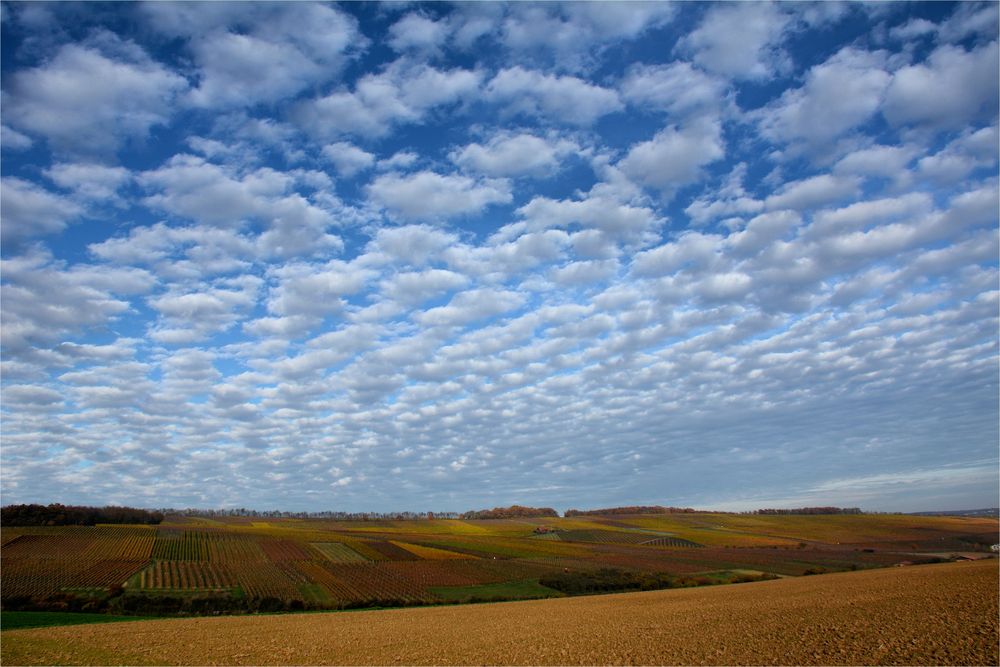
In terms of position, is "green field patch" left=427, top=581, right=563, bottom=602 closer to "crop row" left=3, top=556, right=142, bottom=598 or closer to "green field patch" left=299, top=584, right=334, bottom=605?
"green field patch" left=299, top=584, right=334, bottom=605

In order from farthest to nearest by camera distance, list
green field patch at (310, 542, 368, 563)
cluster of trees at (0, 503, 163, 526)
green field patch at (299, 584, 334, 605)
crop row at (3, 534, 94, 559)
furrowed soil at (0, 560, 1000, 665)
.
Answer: cluster of trees at (0, 503, 163, 526)
green field patch at (310, 542, 368, 563)
crop row at (3, 534, 94, 559)
green field patch at (299, 584, 334, 605)
furrowed soil at (0, 560, 1000, 665)

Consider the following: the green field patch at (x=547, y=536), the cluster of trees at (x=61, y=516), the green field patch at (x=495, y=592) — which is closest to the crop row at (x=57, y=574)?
the green field patch at (x=495, y=592)

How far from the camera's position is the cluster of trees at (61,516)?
356 feet

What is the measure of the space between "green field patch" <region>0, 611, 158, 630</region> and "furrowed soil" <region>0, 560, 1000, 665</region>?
18.5 ft

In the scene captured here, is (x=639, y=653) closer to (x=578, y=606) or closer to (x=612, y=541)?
(x=578, y=606)

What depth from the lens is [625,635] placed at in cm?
2791

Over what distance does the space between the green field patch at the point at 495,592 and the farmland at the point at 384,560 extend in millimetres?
208

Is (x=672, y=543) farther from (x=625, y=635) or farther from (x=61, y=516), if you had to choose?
(x=61, y=516)

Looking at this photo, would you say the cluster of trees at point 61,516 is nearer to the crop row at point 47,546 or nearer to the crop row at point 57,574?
the crop row at point 47,546

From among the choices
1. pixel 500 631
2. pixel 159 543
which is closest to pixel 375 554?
pixel 159 543

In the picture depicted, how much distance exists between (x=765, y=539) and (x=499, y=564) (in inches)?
2636

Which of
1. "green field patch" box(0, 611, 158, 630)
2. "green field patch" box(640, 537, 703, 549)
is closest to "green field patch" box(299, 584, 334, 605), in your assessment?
"green field patch" box(0, 611, 158, 630)

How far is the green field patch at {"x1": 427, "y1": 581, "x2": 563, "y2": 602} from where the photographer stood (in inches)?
2229

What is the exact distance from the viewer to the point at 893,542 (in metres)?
113
